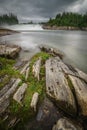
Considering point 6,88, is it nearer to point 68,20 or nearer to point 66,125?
point 66,125

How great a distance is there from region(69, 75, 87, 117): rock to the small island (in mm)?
119209

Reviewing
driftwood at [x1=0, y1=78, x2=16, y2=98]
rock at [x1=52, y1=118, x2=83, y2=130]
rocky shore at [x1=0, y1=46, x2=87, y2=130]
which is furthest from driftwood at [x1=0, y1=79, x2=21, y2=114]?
rock at [x1=52, y1=118, x2=83, y2=130]

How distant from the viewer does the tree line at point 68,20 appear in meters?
120

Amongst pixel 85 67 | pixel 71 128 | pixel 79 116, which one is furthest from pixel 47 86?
pixel 85 67

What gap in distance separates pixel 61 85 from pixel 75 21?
5187 inches

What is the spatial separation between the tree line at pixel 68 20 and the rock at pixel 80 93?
11921cm

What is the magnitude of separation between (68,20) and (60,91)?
440ft

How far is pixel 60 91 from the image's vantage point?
6.80 meters

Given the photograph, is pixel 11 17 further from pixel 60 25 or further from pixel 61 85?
pixel 61 85

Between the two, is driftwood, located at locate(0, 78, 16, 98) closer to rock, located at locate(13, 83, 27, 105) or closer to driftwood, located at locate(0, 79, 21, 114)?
driftwood, located at locate(0, 79, 21, 114)

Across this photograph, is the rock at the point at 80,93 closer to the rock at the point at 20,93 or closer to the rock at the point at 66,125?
the rock at the point at 66,125

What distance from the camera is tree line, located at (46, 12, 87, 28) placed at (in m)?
120

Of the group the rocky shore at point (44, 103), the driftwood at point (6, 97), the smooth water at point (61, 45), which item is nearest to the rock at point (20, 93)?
the rocky shore at point (44, 103)

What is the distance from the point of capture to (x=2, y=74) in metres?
9.16
